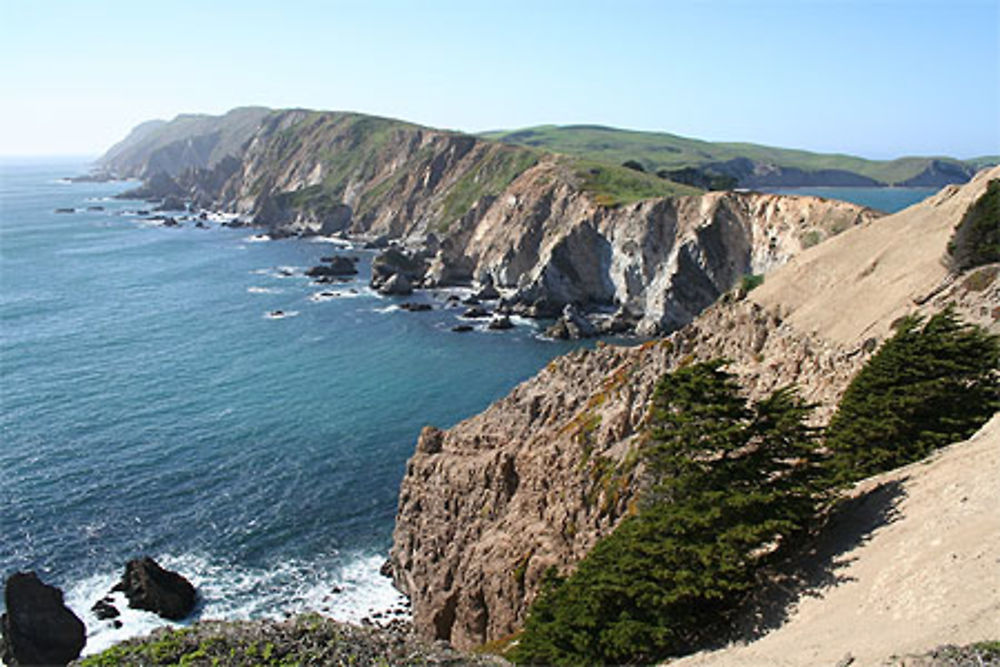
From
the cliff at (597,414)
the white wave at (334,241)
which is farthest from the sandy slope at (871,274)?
the white wave at (334,241)

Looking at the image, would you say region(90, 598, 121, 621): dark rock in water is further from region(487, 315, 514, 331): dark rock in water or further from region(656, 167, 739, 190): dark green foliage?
region(656, 167, 739, 190): dark green foliage

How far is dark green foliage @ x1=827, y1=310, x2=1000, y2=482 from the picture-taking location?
25375 mm

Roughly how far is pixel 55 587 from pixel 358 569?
1643cm

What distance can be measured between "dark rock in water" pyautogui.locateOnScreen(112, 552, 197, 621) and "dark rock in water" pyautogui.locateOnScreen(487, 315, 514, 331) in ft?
185

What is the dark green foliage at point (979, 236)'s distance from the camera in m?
32.0

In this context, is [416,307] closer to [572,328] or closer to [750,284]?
[572,328]

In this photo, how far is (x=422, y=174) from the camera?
557 feet

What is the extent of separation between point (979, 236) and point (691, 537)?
21.2 metres

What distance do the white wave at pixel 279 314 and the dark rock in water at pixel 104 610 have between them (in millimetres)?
59570

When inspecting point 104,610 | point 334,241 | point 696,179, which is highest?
point 696,179

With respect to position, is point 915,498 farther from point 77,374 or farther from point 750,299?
point 77,374

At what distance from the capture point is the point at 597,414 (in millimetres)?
36281

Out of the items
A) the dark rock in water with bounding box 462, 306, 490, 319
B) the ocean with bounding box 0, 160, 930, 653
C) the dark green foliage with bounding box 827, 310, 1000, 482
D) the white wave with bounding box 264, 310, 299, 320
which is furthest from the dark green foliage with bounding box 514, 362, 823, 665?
the white wave with bounding box 264, 310, 299, 320

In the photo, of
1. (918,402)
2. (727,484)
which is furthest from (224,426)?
(918,402)
